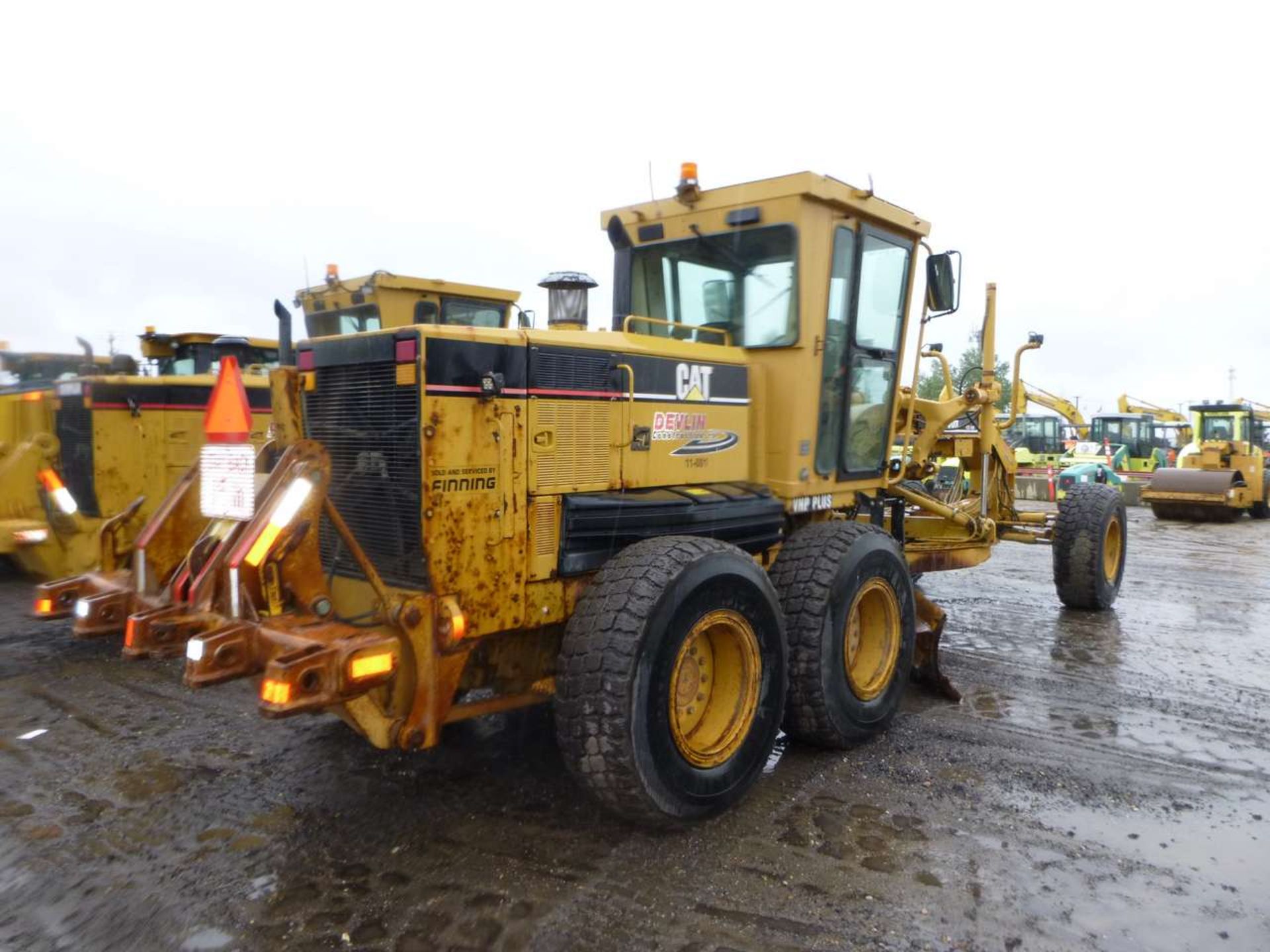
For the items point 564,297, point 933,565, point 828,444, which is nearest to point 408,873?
point 564,297

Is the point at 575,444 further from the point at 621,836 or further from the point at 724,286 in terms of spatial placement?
the point at 724,286

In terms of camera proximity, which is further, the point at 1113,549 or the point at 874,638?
the point at 1113,549

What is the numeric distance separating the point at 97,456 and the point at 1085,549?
811cm

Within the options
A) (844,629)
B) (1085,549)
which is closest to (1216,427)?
(1085,549)

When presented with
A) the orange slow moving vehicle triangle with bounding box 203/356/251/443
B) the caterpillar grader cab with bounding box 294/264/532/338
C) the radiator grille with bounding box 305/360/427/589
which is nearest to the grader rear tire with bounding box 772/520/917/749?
the radiator grille with bounding box 305/360/427/589

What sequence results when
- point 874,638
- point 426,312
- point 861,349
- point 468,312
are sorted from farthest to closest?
point 468,312 < point 426,312 < point 861,349 < point 874,638

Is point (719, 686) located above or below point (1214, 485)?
below

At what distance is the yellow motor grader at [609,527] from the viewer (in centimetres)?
334

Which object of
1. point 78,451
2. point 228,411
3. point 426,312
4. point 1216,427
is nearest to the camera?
point 228,411

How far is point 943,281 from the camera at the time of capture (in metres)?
5.62

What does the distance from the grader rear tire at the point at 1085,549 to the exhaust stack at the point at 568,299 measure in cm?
526

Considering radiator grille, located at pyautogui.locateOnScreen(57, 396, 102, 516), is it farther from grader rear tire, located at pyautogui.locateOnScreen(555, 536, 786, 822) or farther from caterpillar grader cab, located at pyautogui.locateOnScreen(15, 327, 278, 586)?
grader rear tire, located at pyautogui.locateOnScreen(555, 536, 786, 822)

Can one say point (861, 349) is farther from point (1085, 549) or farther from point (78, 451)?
point (78, 451)

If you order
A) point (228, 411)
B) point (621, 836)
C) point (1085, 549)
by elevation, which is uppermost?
point (228, 411)
